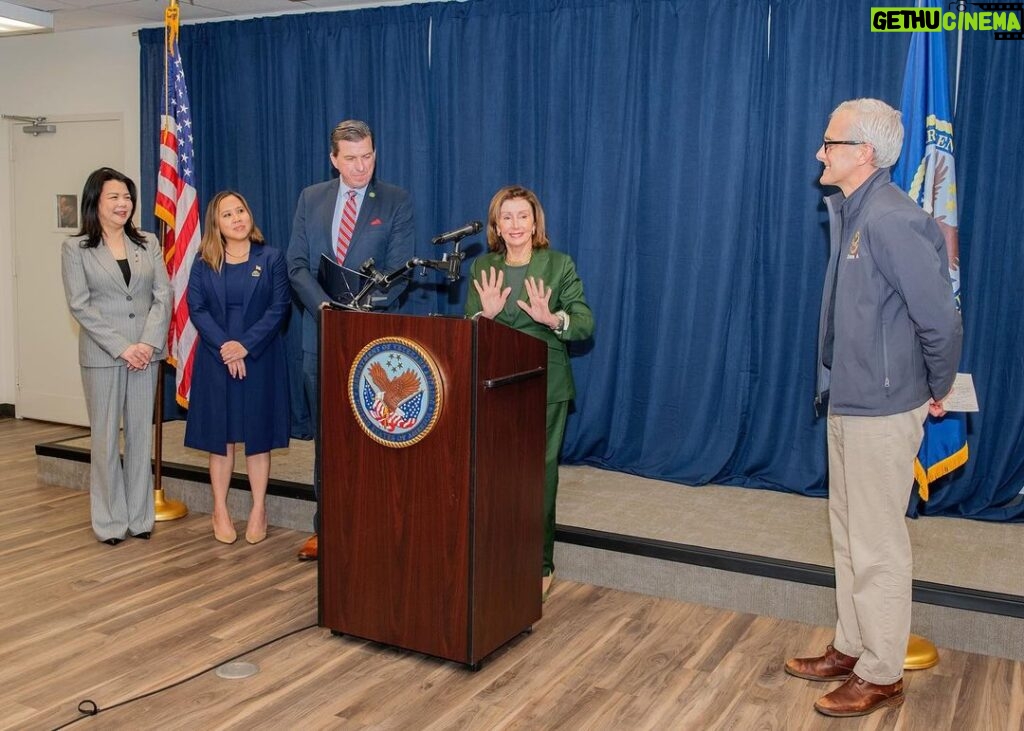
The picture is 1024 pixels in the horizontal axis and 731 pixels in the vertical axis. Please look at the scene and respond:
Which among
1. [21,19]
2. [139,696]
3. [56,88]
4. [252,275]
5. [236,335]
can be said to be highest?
[21,19]

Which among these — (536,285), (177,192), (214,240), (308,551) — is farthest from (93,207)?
(536,285)

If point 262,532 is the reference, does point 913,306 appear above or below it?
above

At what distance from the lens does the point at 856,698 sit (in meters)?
3.04

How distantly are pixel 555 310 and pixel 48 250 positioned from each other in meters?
5.15

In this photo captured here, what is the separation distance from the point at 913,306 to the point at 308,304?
7.78ft

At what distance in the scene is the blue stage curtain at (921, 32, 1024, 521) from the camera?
14.8ft

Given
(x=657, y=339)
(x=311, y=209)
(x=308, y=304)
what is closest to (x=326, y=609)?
(x=308, y=304)

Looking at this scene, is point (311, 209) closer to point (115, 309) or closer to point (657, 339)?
point (115, 309)

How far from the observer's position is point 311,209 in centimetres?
429

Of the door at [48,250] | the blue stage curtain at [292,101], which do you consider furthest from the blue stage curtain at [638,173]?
the door at [48,250]

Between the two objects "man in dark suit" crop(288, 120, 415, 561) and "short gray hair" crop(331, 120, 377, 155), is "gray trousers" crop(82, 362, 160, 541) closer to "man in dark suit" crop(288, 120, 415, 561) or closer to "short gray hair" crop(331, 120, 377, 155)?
"man in dark suit" crop(288, 120, 415, 561)

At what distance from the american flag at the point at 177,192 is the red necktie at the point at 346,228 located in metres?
1.30

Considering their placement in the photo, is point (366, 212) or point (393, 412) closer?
point (393, 412)

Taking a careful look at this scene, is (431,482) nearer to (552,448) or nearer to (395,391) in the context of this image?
(395,391)
